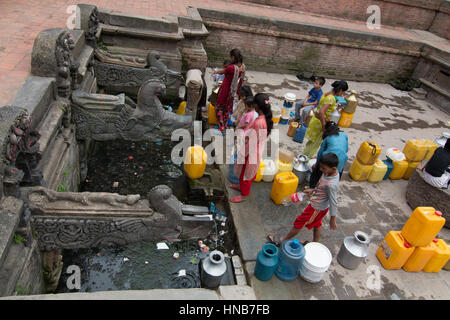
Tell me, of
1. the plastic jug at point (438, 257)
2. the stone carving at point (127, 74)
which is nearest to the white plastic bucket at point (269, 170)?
the plastic jug at point (438, 257)

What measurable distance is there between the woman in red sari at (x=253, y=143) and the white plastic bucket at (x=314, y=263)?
4.49 feet

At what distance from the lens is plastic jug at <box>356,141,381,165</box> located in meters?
5.46

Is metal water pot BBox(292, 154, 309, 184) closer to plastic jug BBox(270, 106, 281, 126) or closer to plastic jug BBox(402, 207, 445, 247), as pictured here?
plastic jug BBox(402, 207, 445, 247)

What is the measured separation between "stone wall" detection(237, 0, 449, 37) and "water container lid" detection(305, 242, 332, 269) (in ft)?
35.0

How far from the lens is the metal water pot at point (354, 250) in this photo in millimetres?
3846

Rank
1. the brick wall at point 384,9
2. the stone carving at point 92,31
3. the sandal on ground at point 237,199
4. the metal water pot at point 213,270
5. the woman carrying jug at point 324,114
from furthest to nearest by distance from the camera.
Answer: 1. the brick wall at point 384,9
2. the stone carving at point 92,31
3. the woman carrying jug at point 324,114
4. the sandal on ground at point 237,199
5. the metal water pot at point 213,270

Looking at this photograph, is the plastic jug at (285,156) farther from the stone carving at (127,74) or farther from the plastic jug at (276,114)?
the stone carving at (127,74)

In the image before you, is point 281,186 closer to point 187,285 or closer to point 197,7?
point 187,285

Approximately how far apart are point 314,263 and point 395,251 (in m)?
1.22

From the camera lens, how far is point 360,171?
5.71 meters

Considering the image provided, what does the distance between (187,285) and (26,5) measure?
25.0 ft

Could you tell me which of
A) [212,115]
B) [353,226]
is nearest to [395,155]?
[353,226]

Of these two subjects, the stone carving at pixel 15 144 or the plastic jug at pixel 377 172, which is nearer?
the stone carving at pixel 15 144

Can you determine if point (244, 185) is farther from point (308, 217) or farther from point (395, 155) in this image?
point (395, 155)
